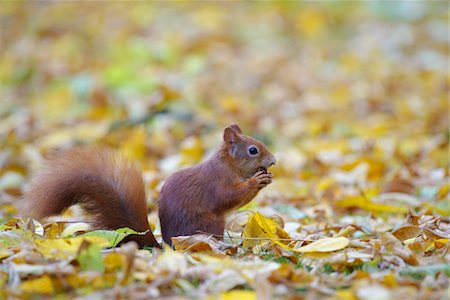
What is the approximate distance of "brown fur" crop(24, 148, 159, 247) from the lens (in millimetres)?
2943

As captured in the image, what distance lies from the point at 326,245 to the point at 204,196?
23.5 inches

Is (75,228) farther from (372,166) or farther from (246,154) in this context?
(372,166)

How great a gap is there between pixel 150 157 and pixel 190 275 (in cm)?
344

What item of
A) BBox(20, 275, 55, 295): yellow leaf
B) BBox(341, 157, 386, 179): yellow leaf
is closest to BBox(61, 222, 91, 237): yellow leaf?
BBox(20, 275, 55, 295): yellow leaf

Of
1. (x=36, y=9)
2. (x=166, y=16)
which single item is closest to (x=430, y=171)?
(x=166, y=16)

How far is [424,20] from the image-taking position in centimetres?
1060

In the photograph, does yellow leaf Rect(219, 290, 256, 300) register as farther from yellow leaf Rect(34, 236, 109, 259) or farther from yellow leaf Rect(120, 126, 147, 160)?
yellow leaf Rect(120, 126, 147, 160)

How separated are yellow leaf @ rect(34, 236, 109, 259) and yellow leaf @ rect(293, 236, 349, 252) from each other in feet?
2.34

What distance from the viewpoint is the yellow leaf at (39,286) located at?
2258 millimetres

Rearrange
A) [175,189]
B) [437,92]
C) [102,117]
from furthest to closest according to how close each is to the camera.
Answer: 1. [437,92]
2. [102,117]
3. [175,189]

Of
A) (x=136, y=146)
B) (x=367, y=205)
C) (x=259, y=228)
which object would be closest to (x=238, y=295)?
(x=259, y=228)

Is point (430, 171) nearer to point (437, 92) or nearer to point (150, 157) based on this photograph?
point (150, 157)

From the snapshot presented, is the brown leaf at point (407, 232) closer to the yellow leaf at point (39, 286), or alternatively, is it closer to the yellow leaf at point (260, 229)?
the yellow leaf at point (260, 229)

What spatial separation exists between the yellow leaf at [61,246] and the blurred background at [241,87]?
2.04 meters
